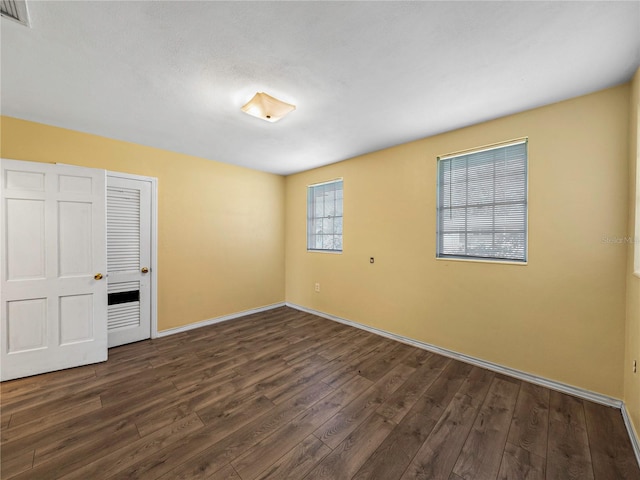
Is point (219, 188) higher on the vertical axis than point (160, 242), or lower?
higher

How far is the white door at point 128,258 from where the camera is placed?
3076 mm

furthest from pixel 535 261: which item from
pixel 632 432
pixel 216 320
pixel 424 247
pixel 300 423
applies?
pixel 216 320

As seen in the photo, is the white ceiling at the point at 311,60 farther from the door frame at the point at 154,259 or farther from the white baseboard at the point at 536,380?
the white baseboard at the point at 536,380

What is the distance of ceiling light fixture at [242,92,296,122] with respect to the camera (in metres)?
2.11

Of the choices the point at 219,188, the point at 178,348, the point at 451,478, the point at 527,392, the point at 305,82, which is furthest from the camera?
the point at 219,188

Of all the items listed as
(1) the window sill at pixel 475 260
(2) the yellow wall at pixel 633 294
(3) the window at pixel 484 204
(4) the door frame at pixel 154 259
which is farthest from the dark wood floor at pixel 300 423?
(3) the window at pixel 484 204

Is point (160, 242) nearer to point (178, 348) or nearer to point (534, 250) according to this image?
point (178, 348)

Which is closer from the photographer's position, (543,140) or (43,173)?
(543,140)

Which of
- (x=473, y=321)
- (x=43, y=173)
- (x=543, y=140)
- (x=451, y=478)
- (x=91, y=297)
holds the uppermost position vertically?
(x=543, y=140)

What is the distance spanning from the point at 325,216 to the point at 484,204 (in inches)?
93.8

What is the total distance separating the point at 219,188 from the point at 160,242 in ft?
3.88

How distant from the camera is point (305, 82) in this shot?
6.41ft

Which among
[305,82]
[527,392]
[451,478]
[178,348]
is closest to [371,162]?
[305,82]

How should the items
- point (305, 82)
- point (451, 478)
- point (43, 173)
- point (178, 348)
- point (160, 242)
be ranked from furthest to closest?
point (160, 242)
point (178, 348)
point (43, 173)
point (305, 82)
point (451, 478)
